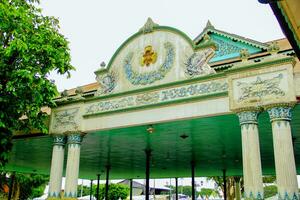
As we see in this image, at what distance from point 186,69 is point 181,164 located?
9.42m

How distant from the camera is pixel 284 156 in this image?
675cm

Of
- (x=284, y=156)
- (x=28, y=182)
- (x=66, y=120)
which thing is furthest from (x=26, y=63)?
(x=28, y=182)

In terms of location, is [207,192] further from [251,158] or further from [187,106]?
[251,158]

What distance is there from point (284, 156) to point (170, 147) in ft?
20.2

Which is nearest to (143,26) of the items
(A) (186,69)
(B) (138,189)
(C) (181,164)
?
(A) (186,69)

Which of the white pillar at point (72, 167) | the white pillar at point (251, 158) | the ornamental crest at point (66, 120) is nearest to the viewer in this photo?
the white pillar at point (251, 158)

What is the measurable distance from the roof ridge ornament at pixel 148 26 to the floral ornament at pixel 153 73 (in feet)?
2.19

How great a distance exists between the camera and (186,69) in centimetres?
865

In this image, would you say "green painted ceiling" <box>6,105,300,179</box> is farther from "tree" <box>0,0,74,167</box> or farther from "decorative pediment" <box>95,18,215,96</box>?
"tree" <box>0,0,74,167</box>

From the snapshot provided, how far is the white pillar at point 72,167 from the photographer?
31.1ft

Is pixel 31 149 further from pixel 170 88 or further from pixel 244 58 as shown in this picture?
→ pixel 244 58

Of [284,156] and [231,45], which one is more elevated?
[231,45]

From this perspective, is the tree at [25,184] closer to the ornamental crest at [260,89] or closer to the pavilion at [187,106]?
the pavilion at [187,106]

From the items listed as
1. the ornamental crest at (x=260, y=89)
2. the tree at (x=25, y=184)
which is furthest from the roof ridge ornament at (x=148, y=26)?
the tree at (x=25, y=184)
